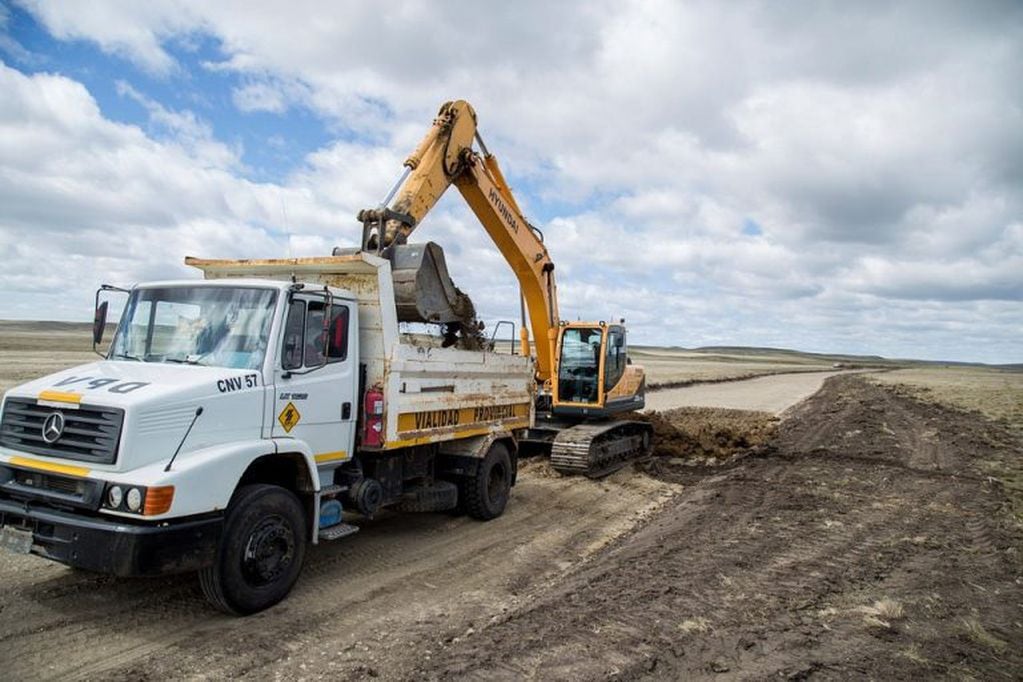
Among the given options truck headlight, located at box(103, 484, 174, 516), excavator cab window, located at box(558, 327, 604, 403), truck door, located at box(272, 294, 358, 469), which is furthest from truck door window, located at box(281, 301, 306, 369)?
excavator cab window, located at box(558, 327, 604, 403)

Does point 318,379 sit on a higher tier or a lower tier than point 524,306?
lower

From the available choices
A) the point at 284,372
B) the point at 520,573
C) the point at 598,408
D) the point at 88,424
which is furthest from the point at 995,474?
the point at 88,424

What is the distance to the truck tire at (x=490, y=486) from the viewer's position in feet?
29.3

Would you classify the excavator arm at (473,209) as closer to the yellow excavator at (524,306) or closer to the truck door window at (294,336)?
the yellow excavator at (524,306)

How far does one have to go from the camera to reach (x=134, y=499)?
500 centimetres

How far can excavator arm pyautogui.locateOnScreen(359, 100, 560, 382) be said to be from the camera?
27.8ft

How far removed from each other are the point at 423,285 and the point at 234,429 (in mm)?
3042

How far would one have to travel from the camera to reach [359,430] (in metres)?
7.14

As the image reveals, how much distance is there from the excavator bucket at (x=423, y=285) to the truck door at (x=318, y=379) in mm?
981

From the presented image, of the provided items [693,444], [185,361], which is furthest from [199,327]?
[693,444]

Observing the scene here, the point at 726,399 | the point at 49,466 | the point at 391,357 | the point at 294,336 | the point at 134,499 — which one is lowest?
the point at 726,399

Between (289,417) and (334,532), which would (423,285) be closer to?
(289,417)

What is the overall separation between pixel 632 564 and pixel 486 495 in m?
2.52

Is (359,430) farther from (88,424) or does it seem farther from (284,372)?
(88,424)
